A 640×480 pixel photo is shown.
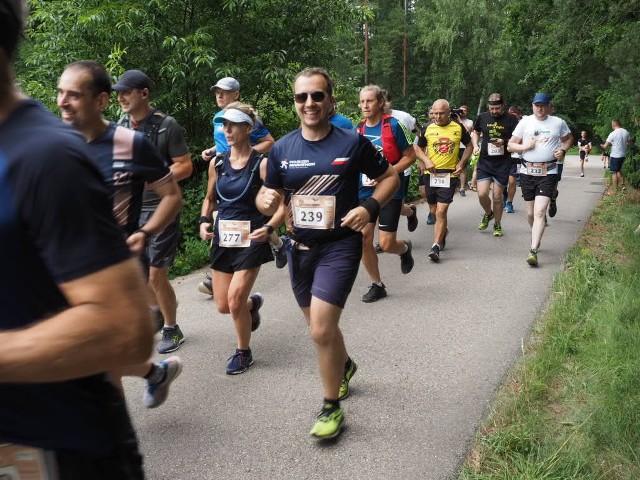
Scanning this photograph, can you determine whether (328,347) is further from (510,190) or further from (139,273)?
Answer: (510,190)

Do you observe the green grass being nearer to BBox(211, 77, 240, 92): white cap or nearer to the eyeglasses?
the eyeglasses

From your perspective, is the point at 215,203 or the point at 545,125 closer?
the point at 215,203

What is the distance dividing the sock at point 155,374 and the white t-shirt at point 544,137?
5.67m

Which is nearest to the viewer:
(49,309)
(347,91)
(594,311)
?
Answer: (49,309)

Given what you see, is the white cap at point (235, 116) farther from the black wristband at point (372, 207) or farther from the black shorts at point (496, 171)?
the black shorts at point (496, 171)

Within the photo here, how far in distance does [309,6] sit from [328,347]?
784cm

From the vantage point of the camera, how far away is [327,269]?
3.44m

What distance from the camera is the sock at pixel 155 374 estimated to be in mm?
3244

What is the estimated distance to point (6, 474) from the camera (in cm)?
123

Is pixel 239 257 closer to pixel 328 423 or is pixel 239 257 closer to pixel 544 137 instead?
pixel 328 423

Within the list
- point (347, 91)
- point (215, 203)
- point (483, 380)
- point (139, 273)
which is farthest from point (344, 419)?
point (347, 91)

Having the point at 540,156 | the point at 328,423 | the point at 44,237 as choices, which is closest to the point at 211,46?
the point at 540,156

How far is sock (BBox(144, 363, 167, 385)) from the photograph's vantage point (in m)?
3.24

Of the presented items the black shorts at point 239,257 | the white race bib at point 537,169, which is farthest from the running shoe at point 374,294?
the white race bib at point 537,169
